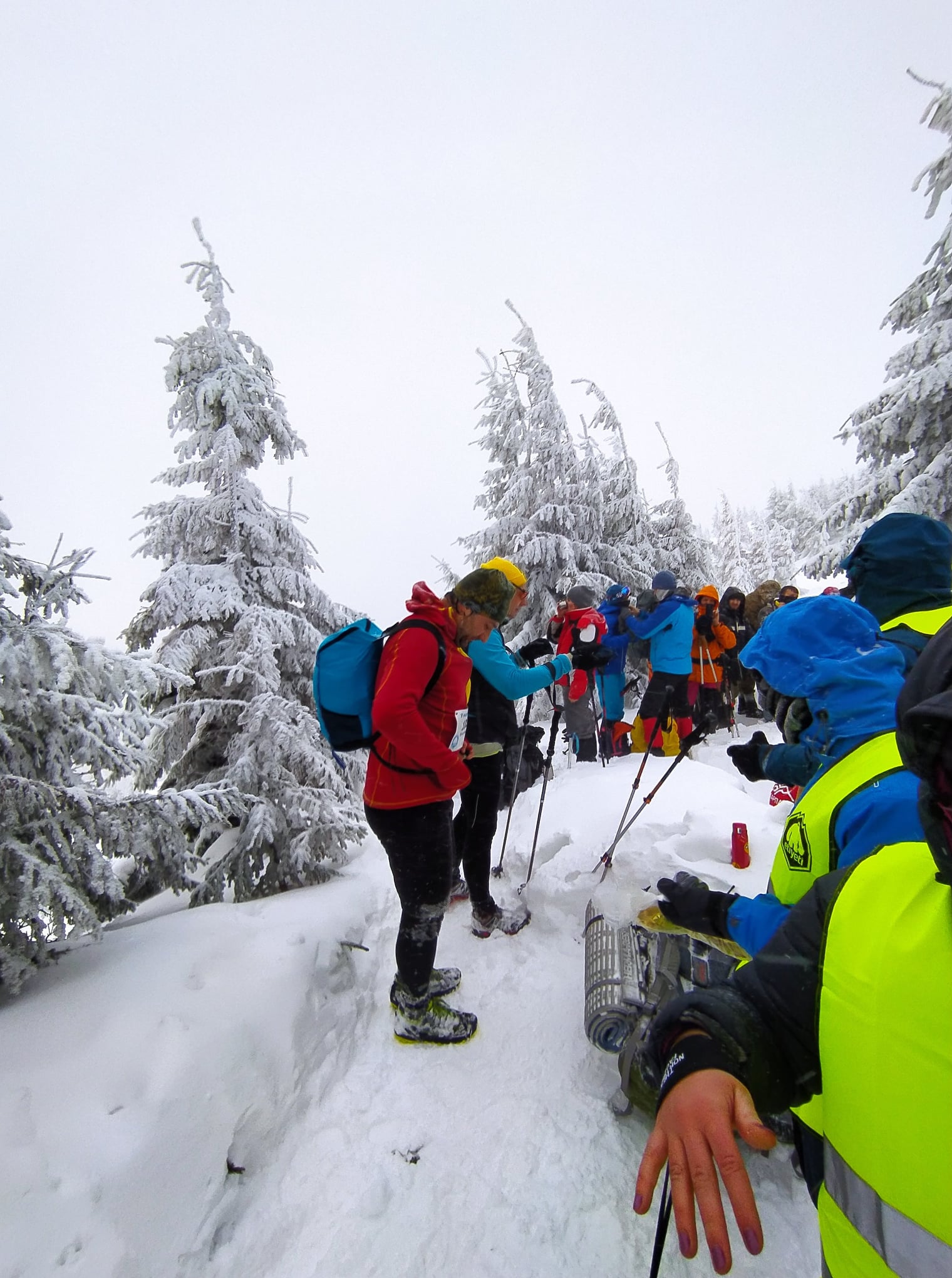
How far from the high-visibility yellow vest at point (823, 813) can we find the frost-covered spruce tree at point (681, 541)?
15.7m

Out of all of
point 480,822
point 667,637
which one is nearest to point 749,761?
point 480,822

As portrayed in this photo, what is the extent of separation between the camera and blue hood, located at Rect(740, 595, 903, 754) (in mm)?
2098

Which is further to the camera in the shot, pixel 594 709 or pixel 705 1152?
pixel 594 709

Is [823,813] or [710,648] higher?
[710,648]

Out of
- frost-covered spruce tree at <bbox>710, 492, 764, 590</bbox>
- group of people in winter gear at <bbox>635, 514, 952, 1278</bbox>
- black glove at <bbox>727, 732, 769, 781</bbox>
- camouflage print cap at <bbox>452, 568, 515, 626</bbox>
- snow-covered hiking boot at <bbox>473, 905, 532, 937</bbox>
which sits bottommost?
snow-covered hiking boot at <bbox>473, 905, 532, 937</bbox>

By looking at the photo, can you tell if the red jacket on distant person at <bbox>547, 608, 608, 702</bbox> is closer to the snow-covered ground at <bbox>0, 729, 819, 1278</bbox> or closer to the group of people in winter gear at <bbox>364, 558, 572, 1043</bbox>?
the group of people in winter gear at <bbox>364, 558, 572, 1043</bbox>

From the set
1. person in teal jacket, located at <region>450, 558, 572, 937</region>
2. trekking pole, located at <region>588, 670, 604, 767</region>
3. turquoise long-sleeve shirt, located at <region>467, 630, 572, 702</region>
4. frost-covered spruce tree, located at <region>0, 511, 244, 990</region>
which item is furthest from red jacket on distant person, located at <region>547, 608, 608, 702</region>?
frost-covered spruce tree, located at <region>0, 511, 244, 990</region>

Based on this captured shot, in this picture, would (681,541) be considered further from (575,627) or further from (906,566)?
(906,566)

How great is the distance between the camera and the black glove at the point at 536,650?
5.14 m

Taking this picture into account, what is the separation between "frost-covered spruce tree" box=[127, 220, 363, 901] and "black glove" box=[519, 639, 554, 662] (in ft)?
8.00

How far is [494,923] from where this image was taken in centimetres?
440

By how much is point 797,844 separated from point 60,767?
3.84 metres

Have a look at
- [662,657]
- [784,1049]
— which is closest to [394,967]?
[784,1049]

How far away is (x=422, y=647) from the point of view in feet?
9.82
